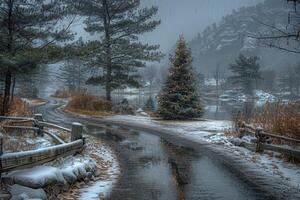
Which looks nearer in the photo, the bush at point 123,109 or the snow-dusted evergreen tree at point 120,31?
the snow-dusted evergreen tree at point 120,31

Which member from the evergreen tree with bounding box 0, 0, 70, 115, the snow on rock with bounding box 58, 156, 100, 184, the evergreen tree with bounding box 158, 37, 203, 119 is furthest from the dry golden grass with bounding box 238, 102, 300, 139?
the evergreen tree with bounding box 158, 37, 203, 119

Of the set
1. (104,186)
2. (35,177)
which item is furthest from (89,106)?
(35,177)

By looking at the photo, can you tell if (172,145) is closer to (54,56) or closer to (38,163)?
(54,56)

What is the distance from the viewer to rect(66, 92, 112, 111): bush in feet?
117

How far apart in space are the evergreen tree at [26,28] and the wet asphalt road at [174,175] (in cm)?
539

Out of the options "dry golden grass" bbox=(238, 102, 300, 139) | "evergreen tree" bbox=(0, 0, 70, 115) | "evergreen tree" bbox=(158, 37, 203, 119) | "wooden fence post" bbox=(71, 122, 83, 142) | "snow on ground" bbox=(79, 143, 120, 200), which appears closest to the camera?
"snow on ground" bbox=(79, 143, 120, 200)

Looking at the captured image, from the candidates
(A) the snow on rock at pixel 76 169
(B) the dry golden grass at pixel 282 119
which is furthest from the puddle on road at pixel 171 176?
(B) the dry golden grass at pixel 282 119

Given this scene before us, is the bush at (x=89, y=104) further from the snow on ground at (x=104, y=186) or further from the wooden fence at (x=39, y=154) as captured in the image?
the wooden fence at (x=39, y=154)

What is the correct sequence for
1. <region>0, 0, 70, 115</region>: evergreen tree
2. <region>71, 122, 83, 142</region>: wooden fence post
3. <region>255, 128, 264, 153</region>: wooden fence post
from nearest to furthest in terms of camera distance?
<region>71, 122, 83, 142</region>: wooden fence post, <region>255, 128, 264, 153</region>: wooden fence post, <region>0, 0, 70, 115</region>: evergreen tree

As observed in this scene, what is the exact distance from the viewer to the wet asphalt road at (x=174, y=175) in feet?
29.8

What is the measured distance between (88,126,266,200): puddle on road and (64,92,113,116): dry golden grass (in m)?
17.2

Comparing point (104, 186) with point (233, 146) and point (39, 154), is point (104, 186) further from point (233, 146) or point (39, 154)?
point (233, 146)

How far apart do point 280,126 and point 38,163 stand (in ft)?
30.1

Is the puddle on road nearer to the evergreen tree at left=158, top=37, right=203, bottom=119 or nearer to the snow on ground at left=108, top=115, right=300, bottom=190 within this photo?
the snow on ground at left=108, top=115, right=300, bottom=190
